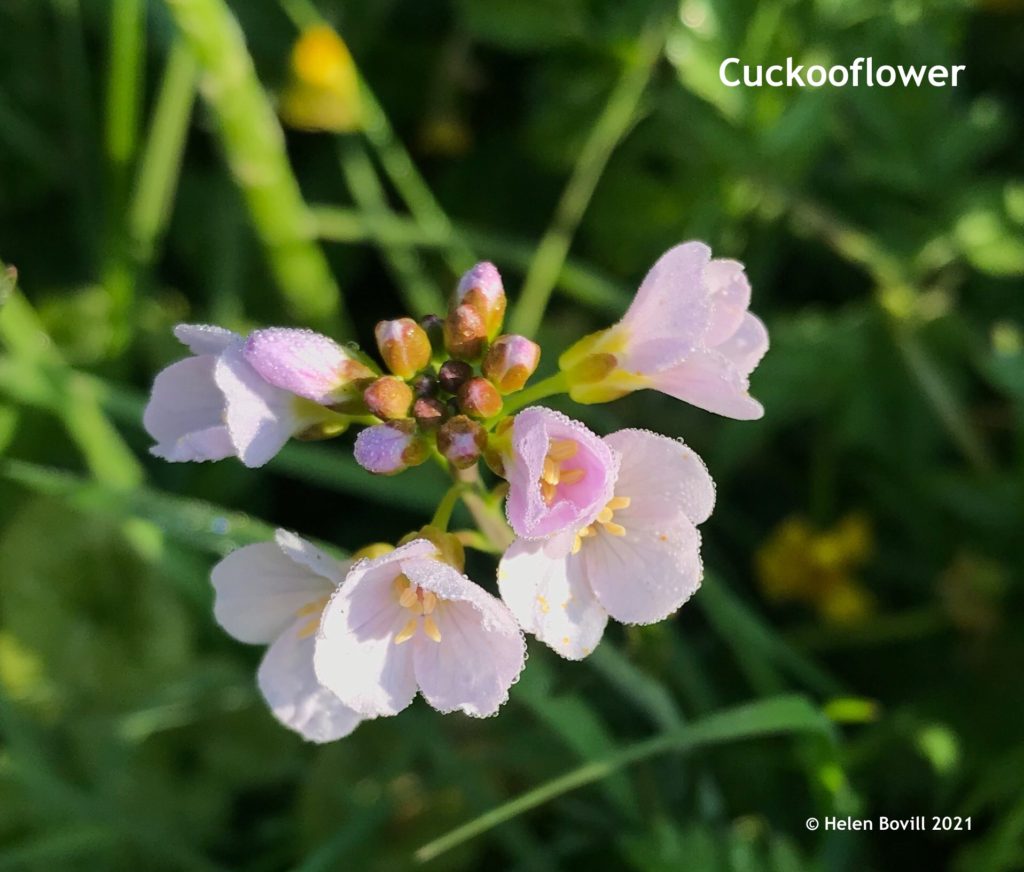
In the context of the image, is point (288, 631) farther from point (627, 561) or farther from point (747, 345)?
point (747, 345)

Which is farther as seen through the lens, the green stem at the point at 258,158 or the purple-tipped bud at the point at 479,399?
the green stem at the point at 258,158

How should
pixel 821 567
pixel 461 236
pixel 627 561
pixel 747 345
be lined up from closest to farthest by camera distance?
1. pixel 627 561
2. pixel 747 345
3. pixel 821 567
4. pixel 461 236

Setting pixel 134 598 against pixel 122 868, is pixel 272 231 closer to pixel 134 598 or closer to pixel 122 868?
pixel 134 598

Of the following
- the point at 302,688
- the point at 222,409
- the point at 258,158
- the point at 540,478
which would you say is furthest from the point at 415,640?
the point at 258,158

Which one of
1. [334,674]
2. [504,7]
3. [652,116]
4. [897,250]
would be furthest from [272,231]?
[897,250]

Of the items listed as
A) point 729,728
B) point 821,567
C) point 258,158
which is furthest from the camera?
point 821,567

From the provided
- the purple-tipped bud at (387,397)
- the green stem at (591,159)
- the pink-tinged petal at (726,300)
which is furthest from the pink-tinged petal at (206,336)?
the green stem at (591,159)

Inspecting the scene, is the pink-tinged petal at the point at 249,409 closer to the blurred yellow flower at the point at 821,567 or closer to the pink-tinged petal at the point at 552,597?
the pink-tinged petal at the point at 552,597
